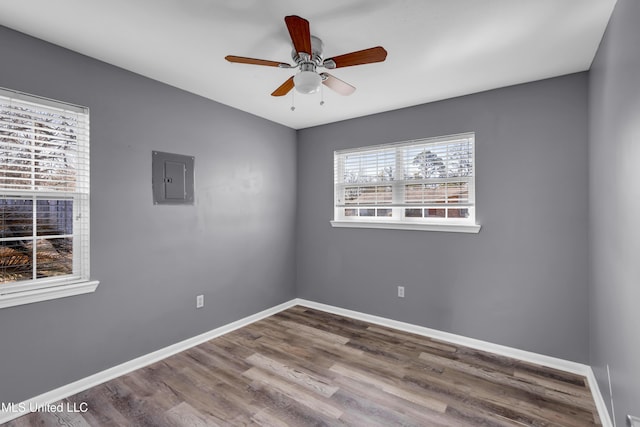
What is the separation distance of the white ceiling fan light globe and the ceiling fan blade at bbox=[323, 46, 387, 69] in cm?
10

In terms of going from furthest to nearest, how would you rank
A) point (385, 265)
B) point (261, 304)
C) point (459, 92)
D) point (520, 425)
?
point (261, 304), point (385, 265), point (459, 92), point (520, 425)

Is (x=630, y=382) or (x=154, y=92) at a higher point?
(x=154, y=92)

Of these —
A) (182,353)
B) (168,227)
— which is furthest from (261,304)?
(168,227)

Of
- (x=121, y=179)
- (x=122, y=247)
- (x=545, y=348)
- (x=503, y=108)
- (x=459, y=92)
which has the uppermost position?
(x=459, y=92)

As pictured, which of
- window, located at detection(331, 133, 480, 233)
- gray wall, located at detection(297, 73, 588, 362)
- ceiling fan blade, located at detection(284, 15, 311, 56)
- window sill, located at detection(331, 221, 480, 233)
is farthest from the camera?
window, located at detection(331, 133, 480, 233)

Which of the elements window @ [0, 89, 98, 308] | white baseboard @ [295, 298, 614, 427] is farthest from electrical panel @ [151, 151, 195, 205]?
white baseboard @ [295, 298, 614, 427]

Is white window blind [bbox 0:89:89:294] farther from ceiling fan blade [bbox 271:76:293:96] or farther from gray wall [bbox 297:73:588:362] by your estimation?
gray wall [bbox 297:73:588:362]

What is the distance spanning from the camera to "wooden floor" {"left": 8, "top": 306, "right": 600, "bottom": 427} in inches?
77.3

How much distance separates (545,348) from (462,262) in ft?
3.09

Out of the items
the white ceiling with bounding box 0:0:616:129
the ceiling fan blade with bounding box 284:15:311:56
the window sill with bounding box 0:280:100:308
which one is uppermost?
the white ceiling with bounding box 0:0:616:129

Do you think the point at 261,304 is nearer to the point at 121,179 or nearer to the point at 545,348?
the point at 121,179

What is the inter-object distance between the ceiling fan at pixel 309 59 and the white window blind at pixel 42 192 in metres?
1.37

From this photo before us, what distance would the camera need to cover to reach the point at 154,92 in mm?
2686

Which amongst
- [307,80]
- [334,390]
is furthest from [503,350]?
[307,80]
